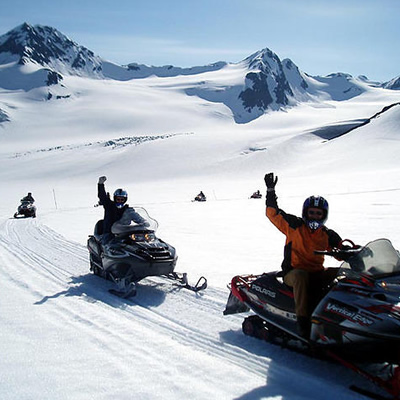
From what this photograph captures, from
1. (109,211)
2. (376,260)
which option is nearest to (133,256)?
(109,211)

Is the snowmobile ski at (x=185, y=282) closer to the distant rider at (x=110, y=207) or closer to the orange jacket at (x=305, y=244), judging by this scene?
the distant rider at (x=110, y=207)

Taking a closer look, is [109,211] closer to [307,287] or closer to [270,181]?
[270,181]

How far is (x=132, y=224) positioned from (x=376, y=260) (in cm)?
465

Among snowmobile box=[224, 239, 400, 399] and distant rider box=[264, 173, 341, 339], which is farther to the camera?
distant rider box=[264, 173, 341, 339]

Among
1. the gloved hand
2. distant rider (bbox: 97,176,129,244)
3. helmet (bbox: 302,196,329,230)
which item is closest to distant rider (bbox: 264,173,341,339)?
helmet (bbox: 302,196,329,230)

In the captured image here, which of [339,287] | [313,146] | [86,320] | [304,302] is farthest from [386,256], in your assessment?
[313,146]

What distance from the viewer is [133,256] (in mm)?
7227

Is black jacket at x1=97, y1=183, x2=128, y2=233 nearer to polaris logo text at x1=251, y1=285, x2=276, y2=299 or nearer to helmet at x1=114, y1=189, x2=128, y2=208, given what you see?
helmet at x1=114, y1=189, x2=128, y2=208

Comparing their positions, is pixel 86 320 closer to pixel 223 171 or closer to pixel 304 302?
pixel 304 302

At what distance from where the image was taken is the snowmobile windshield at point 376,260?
4.01 meters

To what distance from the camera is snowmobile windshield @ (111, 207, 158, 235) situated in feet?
25.4

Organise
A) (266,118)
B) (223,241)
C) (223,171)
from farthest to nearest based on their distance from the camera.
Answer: (266,118) → (223,171) → (223,241)

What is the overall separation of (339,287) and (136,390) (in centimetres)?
202

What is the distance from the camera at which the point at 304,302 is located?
4512mm
